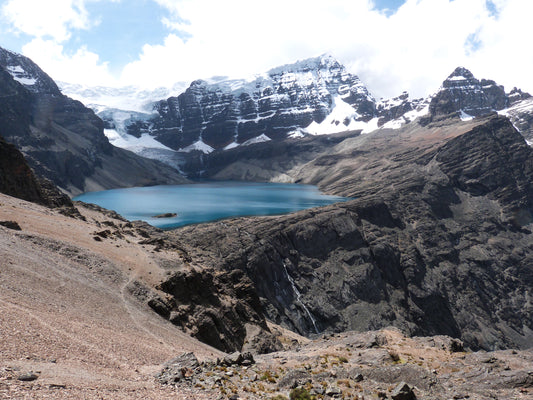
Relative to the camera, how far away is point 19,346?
1700 centimetres

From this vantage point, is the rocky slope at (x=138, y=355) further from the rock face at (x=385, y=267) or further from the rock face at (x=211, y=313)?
the rock face at (x=385, y=267)

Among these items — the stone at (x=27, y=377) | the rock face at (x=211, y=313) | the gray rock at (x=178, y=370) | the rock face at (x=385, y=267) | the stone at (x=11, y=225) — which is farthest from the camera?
the rock face at (x=385, y=267)

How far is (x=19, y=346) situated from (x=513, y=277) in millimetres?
160055

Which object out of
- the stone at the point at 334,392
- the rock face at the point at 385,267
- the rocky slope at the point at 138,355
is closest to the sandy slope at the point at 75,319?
the rocky slope at the point at 138,355

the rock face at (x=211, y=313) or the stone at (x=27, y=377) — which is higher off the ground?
the stone at (x=27, y=377)

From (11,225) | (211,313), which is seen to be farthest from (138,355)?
(11,225)

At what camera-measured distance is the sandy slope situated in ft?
51.6

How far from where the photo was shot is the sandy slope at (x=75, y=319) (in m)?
15.7

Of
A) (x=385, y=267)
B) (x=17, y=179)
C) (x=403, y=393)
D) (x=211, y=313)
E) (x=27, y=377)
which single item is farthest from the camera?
(x=385, y=267)

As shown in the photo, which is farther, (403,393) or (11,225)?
(11,225)

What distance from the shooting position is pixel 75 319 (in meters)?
24.1

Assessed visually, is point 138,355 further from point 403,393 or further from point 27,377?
point 403,393

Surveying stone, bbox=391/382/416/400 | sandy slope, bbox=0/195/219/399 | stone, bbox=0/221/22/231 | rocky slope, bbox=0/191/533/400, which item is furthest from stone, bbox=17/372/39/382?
stone, bbox=0/221/22/231

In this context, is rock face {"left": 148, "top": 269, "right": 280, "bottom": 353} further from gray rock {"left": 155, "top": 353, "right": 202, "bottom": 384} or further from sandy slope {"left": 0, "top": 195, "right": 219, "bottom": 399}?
gray rock {"left": 155, "top": 353, "right": 202, "bottom": 384}
